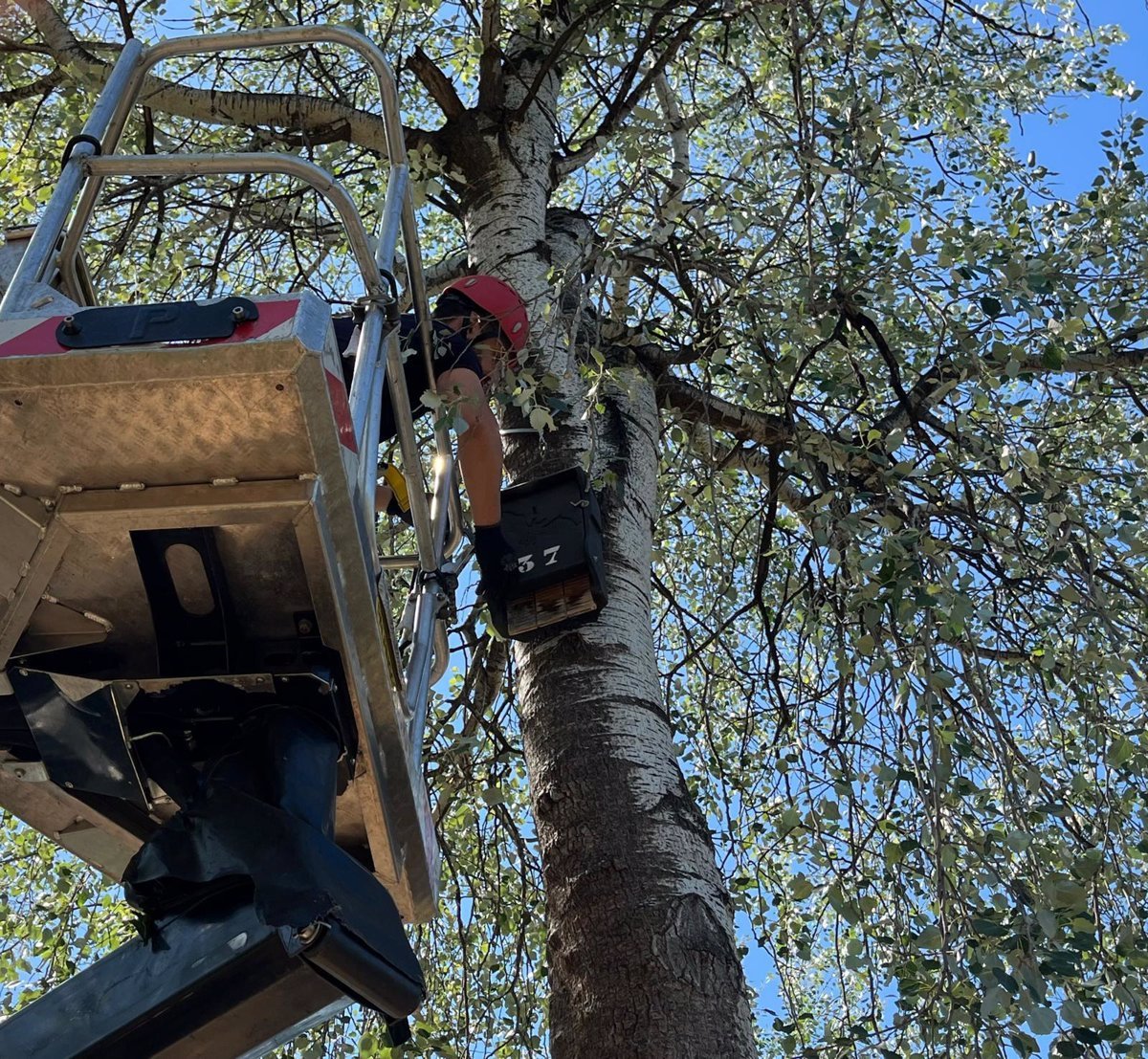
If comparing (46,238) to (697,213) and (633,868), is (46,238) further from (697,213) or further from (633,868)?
(697,213)

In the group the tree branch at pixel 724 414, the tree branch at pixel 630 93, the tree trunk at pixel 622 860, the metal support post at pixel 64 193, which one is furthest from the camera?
the tree branch at pixel 630 93

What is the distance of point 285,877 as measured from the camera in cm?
212

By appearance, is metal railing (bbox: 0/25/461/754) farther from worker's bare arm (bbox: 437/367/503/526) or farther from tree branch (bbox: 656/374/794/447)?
tree branch (bbox: 656/374/794/447)

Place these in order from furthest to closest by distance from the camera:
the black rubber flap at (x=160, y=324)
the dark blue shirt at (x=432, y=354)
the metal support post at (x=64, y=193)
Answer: the dark blue shirt at (x=432, y=354)
the metal support post at (x=64, y=193)
the black rubber flap at (x=160, y=324)

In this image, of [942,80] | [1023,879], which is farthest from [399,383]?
Answer: [942,80]

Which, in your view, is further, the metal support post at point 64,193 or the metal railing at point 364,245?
the metal railing at point 364,245

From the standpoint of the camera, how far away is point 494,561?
3832 mm

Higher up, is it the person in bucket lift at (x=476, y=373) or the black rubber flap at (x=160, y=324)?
the person in bucket lift at (x=476, y=373)

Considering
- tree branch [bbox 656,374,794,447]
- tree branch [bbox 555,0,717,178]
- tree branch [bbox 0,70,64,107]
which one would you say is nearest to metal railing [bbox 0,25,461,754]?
tree branch [bbox 656,374,794,447]

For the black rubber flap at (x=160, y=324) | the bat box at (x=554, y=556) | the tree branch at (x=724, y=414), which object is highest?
the tree branch at (x=724, y=414)

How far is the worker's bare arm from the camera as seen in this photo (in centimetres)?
374

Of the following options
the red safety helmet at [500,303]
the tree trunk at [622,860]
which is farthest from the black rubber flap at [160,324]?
the red safety helmet at [500,303]

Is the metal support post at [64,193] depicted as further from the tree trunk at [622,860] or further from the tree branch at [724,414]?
the tree branch at [724,414]

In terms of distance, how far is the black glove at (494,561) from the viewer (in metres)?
3.78
